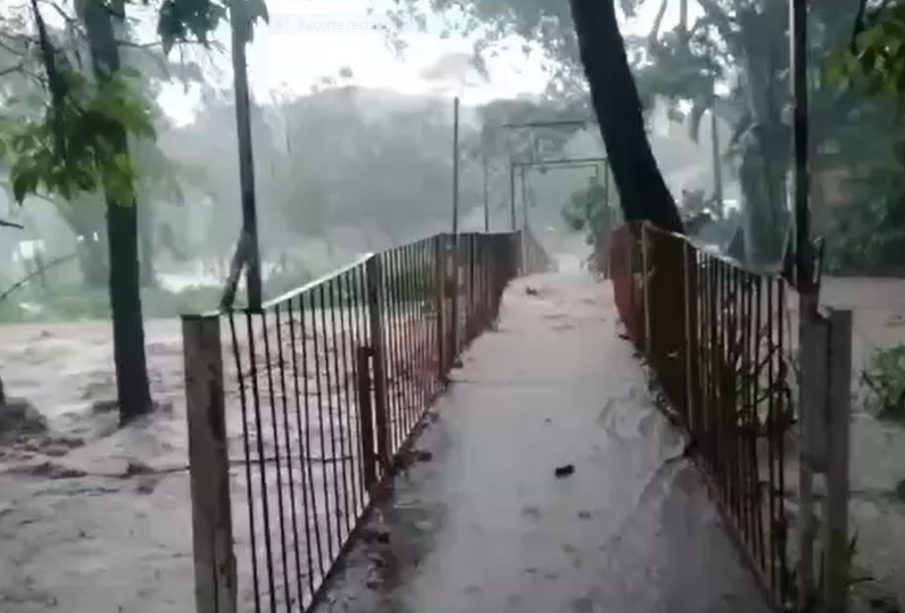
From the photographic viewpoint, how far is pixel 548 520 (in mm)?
3885

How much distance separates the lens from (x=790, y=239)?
5.13 meters

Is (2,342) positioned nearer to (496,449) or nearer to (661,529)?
(496,449)

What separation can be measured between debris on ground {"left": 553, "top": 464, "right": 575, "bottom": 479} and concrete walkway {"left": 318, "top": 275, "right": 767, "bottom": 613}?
0.11 ft

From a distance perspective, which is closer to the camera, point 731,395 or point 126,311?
point 731,395

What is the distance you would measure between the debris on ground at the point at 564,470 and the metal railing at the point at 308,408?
659mm

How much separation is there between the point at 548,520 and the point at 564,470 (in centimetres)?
67

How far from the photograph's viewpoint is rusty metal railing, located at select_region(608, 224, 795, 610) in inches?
114

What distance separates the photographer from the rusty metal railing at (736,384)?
290 cm

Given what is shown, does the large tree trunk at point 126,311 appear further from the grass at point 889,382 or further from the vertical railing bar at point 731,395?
the vertical railing bar at point 731,395

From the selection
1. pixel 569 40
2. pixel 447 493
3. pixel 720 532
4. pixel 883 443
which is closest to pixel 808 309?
pixel 720 532

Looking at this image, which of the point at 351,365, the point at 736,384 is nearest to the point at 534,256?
the point at 351,365

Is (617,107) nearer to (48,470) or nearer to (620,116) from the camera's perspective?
(620,116)

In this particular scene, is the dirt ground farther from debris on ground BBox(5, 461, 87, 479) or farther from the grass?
debris on ground BBox(5, 461, 87, 479)

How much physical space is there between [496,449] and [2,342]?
10577 millimetres
